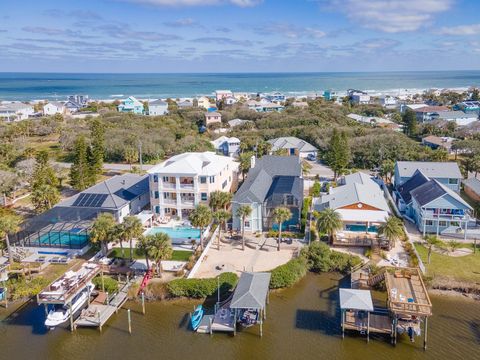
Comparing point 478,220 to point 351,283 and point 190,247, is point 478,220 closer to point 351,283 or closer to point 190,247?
point 351,283

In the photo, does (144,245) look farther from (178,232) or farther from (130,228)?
(178,232)

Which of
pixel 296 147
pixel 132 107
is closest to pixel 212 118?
pixel 296 147

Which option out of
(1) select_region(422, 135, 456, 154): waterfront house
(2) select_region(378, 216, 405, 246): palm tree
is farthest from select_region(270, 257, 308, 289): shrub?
(1) select_region(422, 135, 456, 154): waterfront house

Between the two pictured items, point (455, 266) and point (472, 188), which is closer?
point (455, 266)

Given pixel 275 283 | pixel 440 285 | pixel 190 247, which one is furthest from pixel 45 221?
pixel 440 285

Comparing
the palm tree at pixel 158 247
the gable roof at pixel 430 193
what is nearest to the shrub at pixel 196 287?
the palm tree at pixel 158 247
